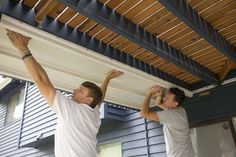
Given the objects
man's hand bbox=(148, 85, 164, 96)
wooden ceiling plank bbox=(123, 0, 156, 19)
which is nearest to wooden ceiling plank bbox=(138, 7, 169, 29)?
wooden ceiling plank bbox=(123, 0, 156, 19)

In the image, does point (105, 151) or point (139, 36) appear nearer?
point (139, 36)

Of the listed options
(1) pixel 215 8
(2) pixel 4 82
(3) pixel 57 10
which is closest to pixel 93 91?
(3) pixel 57 10

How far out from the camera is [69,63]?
3.56 metres

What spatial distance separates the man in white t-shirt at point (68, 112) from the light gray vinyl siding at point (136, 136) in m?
2.94

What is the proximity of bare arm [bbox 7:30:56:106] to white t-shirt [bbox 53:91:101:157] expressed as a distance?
3.8 inches

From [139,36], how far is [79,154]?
1.46 meters

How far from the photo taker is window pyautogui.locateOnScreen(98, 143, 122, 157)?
6.86 metres

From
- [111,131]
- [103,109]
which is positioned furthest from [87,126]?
[111,131]

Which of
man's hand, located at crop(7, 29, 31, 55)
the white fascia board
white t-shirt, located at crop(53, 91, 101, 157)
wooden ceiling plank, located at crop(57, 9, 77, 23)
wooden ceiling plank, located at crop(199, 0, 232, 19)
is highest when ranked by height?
the white fascia board

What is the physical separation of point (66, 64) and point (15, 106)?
10362 mm

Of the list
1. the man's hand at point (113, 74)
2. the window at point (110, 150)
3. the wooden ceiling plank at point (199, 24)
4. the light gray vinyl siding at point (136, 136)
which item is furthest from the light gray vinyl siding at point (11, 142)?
the wooden ceiling plank at point (199, 24)

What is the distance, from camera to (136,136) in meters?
6.23

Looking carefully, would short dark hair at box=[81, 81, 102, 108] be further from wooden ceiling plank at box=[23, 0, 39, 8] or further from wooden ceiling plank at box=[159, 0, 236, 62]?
wooden ceiling plank at box=[159, 0, 236, 62]

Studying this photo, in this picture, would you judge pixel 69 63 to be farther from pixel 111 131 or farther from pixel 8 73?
pixel 111 131
